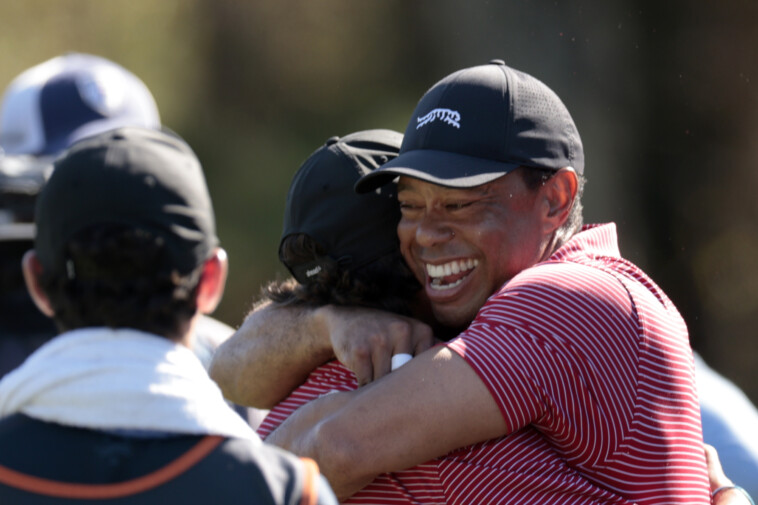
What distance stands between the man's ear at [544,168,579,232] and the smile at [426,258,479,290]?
262 mm

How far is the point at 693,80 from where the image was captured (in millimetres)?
9430

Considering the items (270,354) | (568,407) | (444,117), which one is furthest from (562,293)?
(270,354)

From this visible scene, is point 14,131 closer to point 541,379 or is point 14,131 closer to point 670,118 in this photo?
point 541,379

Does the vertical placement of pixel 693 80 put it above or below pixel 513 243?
below

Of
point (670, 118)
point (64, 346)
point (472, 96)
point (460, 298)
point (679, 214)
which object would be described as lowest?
point (679, 214)

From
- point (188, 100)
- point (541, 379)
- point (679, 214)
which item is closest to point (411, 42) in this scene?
point (188, 100)

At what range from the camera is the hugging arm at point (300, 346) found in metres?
2.62

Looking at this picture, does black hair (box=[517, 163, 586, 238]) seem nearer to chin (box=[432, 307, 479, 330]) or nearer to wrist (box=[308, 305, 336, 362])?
chin (box=[432, 307, 479, 330])

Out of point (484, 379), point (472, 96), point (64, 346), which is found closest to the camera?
point (64, 346)

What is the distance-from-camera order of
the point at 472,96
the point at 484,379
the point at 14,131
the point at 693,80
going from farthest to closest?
the point at 693,80, the point at 14,131, the point at 472,96, the point at 484,379

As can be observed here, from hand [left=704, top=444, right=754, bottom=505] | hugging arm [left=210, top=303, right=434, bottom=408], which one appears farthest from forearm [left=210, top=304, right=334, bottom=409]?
hand [left=704, top=444, right=754, bottom=505]

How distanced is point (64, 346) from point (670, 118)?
852cm

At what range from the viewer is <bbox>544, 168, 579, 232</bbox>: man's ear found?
295cm

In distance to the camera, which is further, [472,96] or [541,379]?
[472,96]
